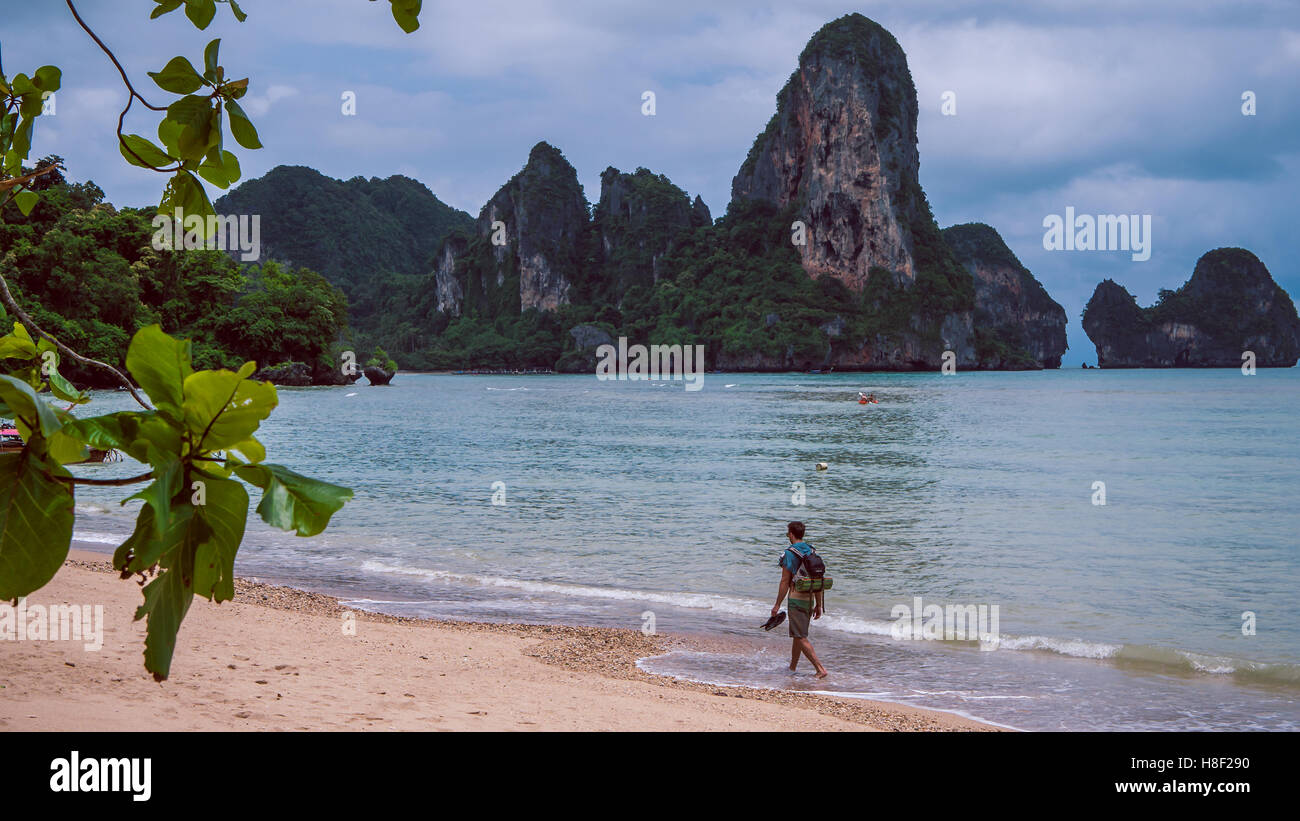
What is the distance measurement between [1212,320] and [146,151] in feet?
641

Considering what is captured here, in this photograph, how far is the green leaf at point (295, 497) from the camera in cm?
97

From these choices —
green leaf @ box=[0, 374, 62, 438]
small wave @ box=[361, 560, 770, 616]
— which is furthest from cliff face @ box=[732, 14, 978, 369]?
green leaf @ box=[0, 374, 62, 438]

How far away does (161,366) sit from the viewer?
0.98 meters

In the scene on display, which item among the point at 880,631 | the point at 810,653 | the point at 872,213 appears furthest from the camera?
the point at 872,213

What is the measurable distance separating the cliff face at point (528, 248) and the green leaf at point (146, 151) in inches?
6552

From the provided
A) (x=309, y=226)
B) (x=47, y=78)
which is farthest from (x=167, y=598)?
(x=309, y=226)

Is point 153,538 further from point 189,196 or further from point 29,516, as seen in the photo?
point 189,196

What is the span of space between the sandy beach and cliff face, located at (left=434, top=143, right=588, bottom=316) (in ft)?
520

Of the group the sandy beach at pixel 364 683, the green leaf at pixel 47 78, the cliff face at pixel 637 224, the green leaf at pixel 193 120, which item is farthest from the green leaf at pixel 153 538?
the cliff face at pixel 637 224

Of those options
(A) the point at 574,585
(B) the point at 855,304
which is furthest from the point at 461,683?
(B) the point at 855,304

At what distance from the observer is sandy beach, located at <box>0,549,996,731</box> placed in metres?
5.82

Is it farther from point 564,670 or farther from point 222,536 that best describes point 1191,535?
point 222,536

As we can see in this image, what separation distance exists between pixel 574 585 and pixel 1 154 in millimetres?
12782

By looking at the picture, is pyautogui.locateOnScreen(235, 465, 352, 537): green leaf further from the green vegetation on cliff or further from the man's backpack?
the green vegetation on cliff
